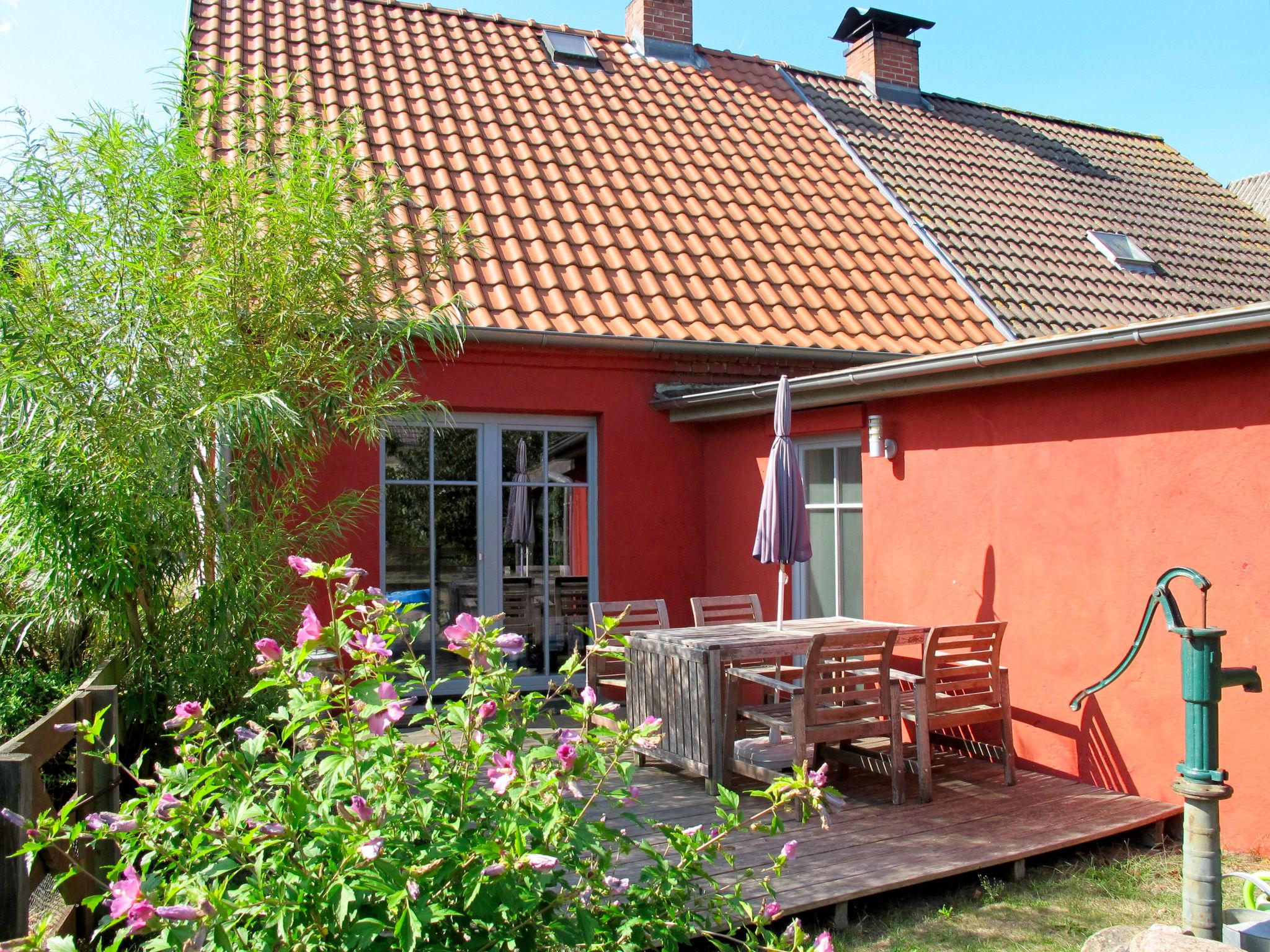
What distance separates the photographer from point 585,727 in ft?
8.56

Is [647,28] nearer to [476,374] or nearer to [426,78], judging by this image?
[426,78]

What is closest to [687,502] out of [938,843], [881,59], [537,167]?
[537,167]

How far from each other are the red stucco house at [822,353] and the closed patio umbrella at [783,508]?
571mm

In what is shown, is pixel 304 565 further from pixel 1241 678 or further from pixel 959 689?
pixel 959 689

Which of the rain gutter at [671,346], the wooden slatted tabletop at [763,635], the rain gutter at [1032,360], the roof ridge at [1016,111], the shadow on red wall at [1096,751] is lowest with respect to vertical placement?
the shadow on red wall at [1096,751]

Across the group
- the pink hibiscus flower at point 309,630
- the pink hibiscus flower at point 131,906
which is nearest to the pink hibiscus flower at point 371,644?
the pink hibiscus flower at point 309,630

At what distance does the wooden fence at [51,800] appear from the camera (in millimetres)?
2803

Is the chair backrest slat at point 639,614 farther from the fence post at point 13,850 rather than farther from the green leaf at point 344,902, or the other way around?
the green leaf at point 344,902

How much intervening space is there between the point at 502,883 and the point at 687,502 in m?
6.57

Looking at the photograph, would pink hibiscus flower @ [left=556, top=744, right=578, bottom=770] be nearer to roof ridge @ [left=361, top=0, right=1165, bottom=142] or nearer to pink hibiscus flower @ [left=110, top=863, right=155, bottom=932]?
pink hibiscus flower @ [left=110, top=863, right=155, bottom=932]

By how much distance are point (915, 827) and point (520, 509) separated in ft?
13.3

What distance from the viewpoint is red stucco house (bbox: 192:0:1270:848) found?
5.36 meters

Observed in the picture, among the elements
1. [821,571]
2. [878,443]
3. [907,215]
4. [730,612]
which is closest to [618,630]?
[730,612]

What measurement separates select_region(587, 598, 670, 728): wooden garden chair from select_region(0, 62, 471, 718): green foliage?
6.49 feet
